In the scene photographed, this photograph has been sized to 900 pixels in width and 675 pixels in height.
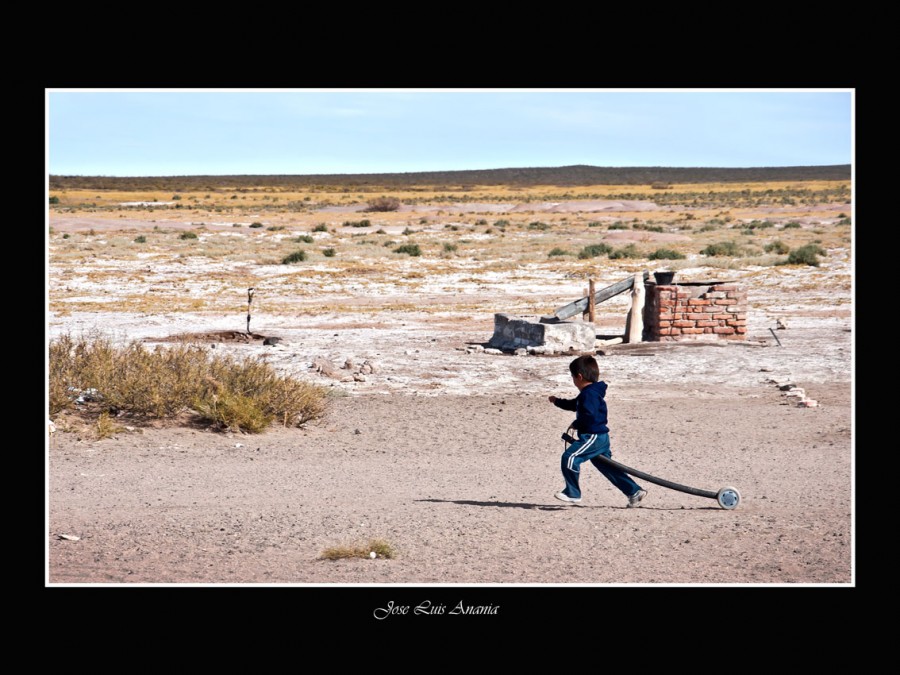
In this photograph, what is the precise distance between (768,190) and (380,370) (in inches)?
3933

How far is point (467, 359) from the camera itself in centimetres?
1614

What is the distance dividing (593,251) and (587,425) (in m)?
30.1

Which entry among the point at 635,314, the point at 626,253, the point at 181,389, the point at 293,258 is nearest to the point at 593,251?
the point at 626,253

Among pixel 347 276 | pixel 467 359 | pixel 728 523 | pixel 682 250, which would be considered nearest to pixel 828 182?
pixel 682 250

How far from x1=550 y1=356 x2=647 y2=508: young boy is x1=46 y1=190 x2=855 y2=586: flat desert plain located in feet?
0.90

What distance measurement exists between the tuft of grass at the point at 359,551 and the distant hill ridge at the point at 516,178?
123 metres

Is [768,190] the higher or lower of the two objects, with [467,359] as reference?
higher

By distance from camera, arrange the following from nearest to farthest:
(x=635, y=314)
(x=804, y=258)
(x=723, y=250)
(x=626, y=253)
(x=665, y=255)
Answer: (x=635, y=314) → (x=804, y=258) → (x=665, y=255) → (x=723, y=250) → (x=626, y=253)

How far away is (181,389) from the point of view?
425 inches

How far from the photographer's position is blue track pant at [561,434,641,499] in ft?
23.7

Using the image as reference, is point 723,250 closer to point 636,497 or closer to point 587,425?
point 636,497

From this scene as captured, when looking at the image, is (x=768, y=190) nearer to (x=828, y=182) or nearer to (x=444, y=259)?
(x=828, y=182)

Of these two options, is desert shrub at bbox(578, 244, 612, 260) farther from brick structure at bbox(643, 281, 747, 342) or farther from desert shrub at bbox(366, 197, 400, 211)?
desert shrub at bbox(366, 197, 400, 211)

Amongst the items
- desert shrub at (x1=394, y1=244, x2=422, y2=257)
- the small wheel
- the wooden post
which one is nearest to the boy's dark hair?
the small wheel
